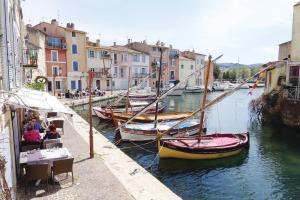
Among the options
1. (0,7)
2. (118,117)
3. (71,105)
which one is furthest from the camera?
(71,105)

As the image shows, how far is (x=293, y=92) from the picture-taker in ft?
94.6

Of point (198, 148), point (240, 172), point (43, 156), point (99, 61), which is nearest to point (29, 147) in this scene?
point (43, 156)

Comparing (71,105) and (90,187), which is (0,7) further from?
(71,105)

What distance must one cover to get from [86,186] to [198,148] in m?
9.04

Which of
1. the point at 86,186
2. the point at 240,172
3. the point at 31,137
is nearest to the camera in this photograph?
the point at 86,186

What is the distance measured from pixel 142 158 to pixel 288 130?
16.3 meters

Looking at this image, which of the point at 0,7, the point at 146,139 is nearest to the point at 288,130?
the point at 146,139

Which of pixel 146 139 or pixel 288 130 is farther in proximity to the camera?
pixel 288 130

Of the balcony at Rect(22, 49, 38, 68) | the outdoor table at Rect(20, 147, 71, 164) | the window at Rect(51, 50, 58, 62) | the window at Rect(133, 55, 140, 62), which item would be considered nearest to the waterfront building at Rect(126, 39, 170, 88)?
the window at Rect(133, 55, 140, 62)

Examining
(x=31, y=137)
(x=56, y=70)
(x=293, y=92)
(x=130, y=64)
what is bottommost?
(x=31, y=137)

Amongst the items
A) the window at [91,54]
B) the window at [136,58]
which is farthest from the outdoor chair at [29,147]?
the window at [136,58]

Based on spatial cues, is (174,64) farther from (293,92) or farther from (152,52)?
(293,92)

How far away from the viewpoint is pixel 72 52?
58312mm

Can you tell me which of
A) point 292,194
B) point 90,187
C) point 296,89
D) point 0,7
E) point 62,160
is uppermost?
point 0,7
